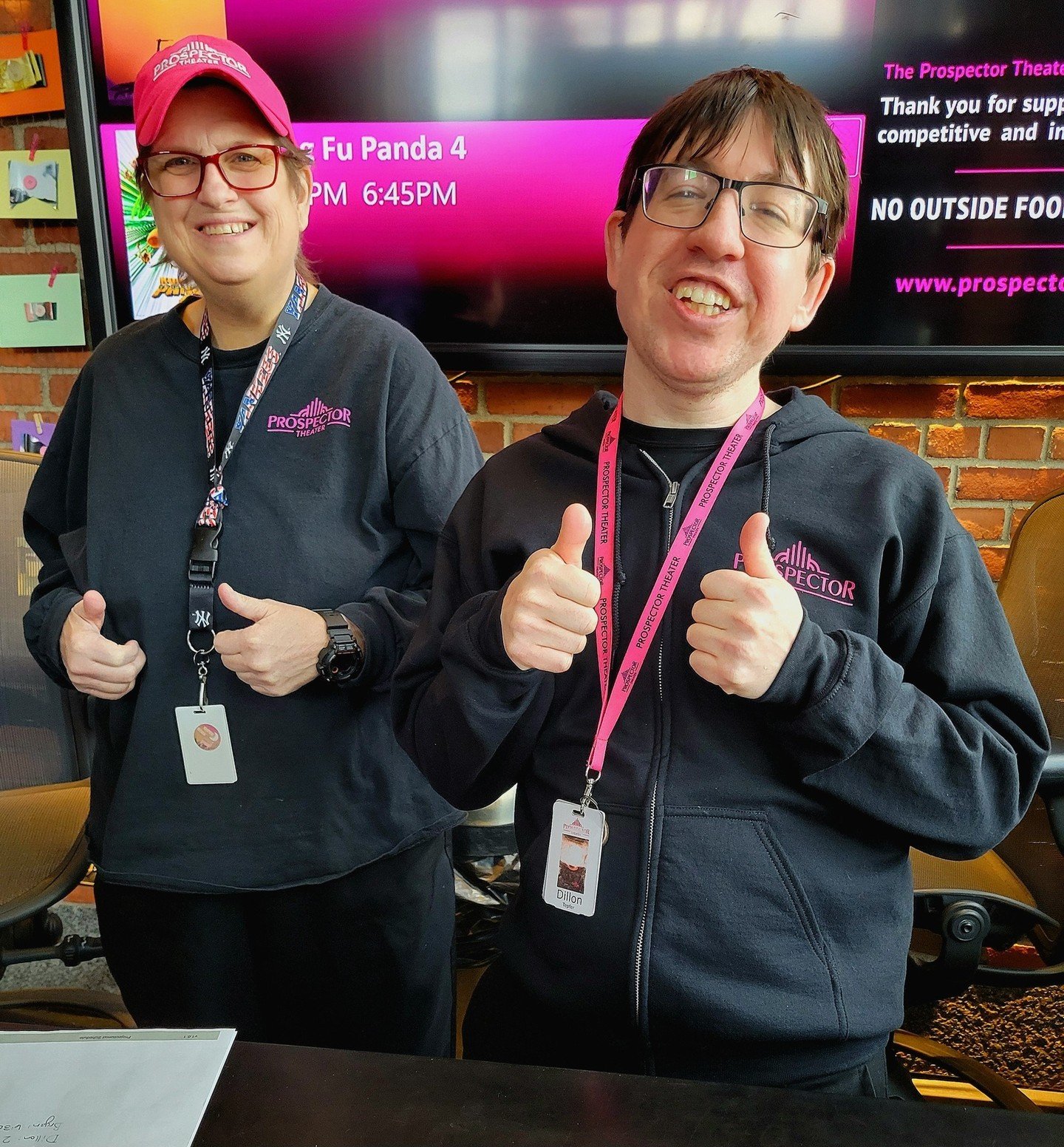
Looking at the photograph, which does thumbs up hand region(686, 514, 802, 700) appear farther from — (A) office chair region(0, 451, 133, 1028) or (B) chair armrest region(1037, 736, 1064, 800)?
(A) office chair region(0, 451, 133, 1028)

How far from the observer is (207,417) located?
131 centimetres

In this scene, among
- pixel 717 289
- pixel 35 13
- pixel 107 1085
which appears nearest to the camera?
pixel 107 1085

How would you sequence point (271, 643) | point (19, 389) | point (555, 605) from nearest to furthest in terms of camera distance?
point (555, 605) → point (271, 643) → point (19, 389)

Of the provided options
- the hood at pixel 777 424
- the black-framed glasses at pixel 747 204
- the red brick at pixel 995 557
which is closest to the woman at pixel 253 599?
the hood at pixel 777 424

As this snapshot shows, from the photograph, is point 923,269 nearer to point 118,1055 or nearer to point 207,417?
point 207,417

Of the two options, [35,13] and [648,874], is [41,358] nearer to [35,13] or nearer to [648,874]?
[35,13]

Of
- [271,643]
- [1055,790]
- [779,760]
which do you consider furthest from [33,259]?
[1055,790]

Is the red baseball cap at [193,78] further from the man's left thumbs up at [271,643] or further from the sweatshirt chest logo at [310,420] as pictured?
the man's left thumbs up at [271,643]

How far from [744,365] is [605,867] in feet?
1.69

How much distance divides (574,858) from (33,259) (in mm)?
2155

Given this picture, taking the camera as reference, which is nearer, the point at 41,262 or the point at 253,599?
the point at 253,599

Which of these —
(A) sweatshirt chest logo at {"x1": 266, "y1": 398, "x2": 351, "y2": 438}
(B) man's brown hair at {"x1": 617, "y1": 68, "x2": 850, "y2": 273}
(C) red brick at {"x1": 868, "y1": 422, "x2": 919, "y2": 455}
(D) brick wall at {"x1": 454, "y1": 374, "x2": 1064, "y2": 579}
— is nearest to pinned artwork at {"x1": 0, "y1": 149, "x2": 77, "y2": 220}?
(A) sweatshirt chest logo at {"x1": 266, "y1": 398, "x2": 351, "y2": 438}

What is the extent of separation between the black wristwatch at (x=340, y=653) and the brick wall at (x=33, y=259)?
155cm

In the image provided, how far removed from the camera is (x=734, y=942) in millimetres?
890
